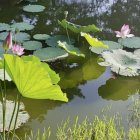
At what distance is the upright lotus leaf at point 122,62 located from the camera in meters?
2.93

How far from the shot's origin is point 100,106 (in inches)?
107

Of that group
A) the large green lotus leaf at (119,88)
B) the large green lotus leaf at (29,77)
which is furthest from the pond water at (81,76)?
the large green lotus leaf at (29,77)

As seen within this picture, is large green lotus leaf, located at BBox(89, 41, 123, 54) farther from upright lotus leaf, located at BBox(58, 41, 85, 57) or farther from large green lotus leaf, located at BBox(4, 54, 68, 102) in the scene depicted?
large green lotus leaf, located at BBox(4, 54, 68, 102)

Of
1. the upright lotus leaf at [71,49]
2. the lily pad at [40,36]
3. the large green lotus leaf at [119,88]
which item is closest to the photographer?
the large green lotus leaf at [119,88]

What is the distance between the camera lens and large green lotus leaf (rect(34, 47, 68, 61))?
318cm

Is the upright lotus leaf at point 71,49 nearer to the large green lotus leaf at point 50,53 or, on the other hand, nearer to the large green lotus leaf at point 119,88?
the large green lotus leaf at point 50,53

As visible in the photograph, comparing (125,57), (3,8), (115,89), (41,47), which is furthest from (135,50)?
(3,8)

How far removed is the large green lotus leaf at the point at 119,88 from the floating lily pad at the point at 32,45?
811mm

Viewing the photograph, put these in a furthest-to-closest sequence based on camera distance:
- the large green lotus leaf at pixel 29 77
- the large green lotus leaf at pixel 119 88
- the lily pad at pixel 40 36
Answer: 1. the lily pad at pixel 40 36
2. the large green lotus leaf at pixel 119 88
3. the large green lotus leaf at pixel 29 77

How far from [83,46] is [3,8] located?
1.60 m

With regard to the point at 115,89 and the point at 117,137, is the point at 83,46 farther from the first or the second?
the point at 117,137

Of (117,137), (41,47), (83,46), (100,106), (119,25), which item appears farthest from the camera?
(119,25)

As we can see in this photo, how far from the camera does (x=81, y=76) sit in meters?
3.14

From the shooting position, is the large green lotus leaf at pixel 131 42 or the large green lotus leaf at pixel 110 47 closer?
the large green lotus leaf at pixel 110 47
